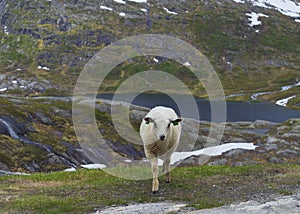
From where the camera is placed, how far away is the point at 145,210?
16.7 metres

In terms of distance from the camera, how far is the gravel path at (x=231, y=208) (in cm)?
1586

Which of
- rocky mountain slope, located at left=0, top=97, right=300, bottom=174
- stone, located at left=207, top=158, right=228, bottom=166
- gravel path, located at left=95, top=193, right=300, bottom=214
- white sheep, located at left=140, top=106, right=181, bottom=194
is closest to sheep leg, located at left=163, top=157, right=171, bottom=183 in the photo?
white sheep, located at left=140, top=106, right=181, bottom=194

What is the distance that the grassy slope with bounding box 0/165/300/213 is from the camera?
18156mm

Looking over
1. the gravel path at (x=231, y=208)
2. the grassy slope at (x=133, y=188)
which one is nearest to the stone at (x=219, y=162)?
the grassy slope at (x=133, y=188)

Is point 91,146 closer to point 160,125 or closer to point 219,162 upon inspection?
point 219,162

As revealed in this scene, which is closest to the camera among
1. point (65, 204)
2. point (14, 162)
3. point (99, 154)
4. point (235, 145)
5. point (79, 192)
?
point (65, 204)

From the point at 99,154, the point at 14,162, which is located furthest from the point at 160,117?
the point at 99,154

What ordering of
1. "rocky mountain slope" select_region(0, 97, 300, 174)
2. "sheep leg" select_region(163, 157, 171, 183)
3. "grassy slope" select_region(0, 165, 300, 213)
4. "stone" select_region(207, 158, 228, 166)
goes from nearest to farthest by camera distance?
1. "grassy slope" select_region(0, 165, 300, 213)
2. "sheep leg" select_region(163, 157, 171, 183)
3. "rocky mountain slope" select_region(0, 97, 300, 174)
4. "stone" select_region(207, 158, 228, 166)

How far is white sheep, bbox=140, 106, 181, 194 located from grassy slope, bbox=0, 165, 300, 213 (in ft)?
3.99

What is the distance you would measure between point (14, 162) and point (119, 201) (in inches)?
2085

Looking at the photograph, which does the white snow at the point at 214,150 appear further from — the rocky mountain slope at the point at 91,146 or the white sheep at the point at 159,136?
the white sheep at the point at 159,136

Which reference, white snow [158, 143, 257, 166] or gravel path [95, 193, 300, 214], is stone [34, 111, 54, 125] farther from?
gravel path [95, 193, 300, 214]

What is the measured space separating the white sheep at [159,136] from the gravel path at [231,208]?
8.24ft

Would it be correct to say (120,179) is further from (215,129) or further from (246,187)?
(215,129)
